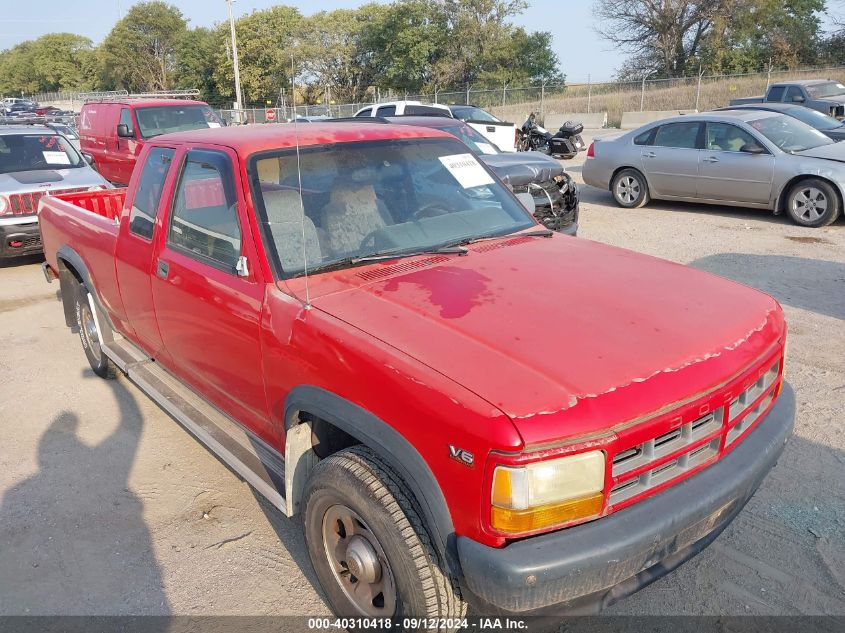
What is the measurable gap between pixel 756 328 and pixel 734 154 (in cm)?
837

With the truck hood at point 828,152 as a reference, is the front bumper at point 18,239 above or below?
below

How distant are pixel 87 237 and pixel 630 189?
909 centimetres

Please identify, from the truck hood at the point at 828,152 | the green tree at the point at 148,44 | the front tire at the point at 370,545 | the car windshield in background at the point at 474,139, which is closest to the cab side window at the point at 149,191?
Answer: the front tire at the point at 370,545

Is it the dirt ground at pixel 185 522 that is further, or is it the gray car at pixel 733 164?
the gray car at pixel 733 164

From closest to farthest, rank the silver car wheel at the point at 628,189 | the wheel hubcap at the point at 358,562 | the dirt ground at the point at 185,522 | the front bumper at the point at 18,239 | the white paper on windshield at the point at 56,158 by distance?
1. the wheel hubcap at the point at 358,562
2. the dirt ground at the point at 185,522
3. the front bumper at the point at 18,239
4. the white paper on windshield at the point at 56,158
5. the silver car wheel at the point at 628,189

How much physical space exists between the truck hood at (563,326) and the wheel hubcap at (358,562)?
701mm

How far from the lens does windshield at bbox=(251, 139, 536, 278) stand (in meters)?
3.09

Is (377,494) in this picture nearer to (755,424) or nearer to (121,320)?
(755,424)

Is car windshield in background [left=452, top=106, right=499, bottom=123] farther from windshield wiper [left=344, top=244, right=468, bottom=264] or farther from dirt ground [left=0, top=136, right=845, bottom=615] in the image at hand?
windshield wiper [left=344, top=244, right=468, bottom=264]

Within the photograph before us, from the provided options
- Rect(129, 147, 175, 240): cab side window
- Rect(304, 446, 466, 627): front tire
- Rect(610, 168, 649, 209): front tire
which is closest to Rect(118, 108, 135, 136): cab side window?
Rect(610, 168, 649, 209): front tire

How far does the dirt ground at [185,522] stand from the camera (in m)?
2.96

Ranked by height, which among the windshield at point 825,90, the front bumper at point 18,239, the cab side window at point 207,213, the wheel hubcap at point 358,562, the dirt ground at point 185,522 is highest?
the windshield at point 825,90

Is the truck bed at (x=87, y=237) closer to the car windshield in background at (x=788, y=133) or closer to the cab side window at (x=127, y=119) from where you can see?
the cab side window at (x=127, y=119)

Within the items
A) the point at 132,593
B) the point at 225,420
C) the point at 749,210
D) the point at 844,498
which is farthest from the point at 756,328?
the point at 749,210
